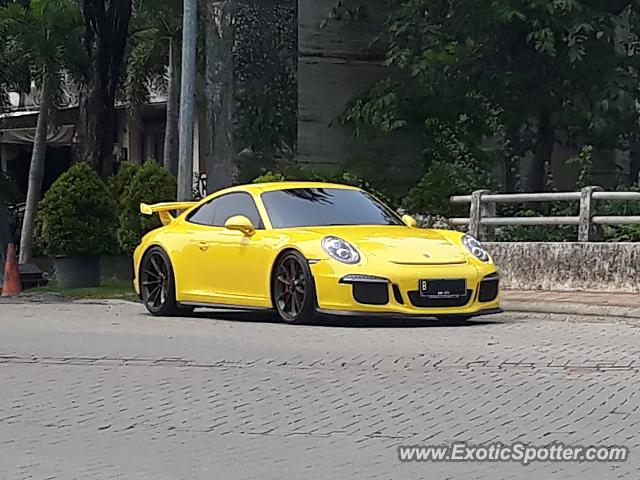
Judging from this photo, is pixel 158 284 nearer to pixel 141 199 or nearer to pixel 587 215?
pixel 587 215

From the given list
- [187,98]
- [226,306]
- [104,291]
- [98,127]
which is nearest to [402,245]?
[226,306]

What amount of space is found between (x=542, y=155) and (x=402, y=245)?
36.7ft

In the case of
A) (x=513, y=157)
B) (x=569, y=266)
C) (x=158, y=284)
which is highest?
(x=513, y=157)

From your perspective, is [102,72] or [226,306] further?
[102,72]

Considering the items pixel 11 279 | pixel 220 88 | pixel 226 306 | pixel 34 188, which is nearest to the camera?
pixel 226 306

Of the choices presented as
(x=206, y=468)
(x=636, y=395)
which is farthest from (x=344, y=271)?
(x=206, y=468)

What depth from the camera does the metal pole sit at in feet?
59.7

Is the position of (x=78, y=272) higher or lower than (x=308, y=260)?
lower

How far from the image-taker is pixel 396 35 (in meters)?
22.7

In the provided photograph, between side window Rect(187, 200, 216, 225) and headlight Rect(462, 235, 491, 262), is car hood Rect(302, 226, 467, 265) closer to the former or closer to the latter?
headlight Rect(462, 235, 491, 262)

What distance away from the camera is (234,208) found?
13.7 m

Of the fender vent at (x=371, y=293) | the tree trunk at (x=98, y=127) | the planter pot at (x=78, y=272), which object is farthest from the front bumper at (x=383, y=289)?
the tree trunk at (x=98, y=127)

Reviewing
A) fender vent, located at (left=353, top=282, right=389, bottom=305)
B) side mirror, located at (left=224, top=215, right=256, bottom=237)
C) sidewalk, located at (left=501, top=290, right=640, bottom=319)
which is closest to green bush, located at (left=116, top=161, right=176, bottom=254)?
sidewalk, located at (left=501, top=290, right=640, bottom=319)

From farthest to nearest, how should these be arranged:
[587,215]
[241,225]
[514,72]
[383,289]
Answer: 1. [514,72]
2. [587,215]
3. [241,225]
4. [383,289]
